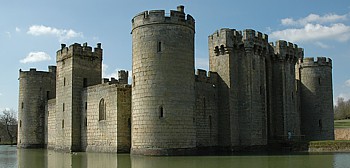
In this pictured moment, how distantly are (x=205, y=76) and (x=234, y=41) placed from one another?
3.54 meters

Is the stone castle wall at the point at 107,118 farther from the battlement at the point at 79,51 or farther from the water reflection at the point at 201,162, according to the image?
the water reflection at the point at 201,162

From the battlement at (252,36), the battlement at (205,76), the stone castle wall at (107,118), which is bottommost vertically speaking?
the stone castle wall at (107,118)

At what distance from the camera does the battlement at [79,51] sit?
34.5m

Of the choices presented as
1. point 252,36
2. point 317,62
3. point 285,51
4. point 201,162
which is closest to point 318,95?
point 317,62

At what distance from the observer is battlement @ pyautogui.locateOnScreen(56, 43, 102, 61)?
3453 cm

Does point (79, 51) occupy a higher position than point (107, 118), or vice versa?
point (79, 51)

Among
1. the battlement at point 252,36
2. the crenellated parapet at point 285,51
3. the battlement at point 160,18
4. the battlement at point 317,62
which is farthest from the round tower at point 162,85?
the battlement at point 317,62

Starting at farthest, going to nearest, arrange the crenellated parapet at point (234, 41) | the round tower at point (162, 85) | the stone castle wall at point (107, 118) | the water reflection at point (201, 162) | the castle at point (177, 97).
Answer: the crenellated parapet at point (234, 41)
the stone castle wall at point (107, 118)
the castle at point (177, 97)
the round tower at point (162, 85)
the water reflection at point (201, 162)

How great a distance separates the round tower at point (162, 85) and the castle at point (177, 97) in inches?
2.4

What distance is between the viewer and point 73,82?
3438 cm

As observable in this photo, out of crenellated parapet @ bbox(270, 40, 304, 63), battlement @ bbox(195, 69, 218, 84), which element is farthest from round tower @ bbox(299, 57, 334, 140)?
battlement @ bbox(195, 69, 218, 84)

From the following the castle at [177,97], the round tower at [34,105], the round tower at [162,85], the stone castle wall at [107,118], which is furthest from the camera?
the round tower at [34,105]

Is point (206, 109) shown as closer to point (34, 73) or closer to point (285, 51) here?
point (285, 51)

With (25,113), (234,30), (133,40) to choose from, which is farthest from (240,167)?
(25,113)
